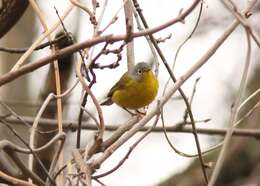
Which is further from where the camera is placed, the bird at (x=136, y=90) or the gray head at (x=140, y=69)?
the bird at (x=136, y=90)

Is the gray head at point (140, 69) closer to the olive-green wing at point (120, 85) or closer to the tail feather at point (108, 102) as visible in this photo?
the olive-green wing at point (120, 85)

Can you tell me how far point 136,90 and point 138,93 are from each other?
78 millimetres

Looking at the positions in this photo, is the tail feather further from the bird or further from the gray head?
the gray head

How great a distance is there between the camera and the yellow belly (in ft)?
15.5

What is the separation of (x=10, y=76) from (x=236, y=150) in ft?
19.3

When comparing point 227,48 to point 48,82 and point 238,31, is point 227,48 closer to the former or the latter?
point 238,31

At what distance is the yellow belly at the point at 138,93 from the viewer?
4.72m

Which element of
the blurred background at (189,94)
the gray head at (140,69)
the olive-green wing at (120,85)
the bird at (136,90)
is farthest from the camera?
the blurred background at (189,94)

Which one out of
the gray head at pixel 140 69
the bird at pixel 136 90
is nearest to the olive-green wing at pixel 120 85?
the bird at pixel 136 90

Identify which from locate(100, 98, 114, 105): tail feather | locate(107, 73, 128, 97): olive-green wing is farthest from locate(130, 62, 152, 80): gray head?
locate(100, 98, 114, 105): tail feather

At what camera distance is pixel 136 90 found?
488 cm

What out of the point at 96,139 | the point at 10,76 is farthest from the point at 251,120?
the point at 10,76

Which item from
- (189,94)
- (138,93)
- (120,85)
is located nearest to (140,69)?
(138,93)

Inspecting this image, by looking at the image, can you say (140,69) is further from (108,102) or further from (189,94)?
(189,94)
